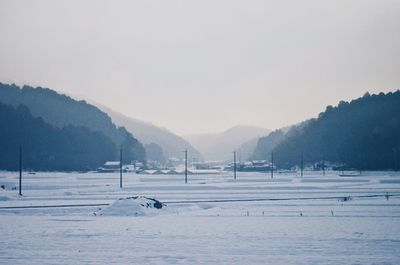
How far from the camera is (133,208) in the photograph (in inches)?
1177

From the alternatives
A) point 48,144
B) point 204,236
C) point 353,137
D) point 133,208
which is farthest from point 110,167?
point 204,236

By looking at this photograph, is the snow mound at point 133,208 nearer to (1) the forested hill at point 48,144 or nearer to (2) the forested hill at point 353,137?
(2) the forested hill at point 353,137

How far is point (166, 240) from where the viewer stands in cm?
1867

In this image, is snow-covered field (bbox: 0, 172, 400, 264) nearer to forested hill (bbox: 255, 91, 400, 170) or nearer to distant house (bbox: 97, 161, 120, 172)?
forested hill (bbox: 255, 91, 400, 170)

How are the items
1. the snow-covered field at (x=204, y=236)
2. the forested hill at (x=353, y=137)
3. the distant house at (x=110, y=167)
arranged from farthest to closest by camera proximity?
the distant house at (x=110, y=167), the forested hill at (x=353, y=137), the snow-covered field at (x=204, y=236)

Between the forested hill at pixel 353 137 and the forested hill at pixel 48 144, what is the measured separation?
70373 millimetres

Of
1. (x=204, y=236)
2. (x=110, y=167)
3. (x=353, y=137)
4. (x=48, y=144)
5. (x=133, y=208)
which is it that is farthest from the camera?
(x=48, y=144)

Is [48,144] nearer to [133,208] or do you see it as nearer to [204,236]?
[133,208]

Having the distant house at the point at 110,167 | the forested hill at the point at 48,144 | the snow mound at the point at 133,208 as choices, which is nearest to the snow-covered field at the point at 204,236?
the snow mound at the point at 133,208

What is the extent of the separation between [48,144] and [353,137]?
4328 inches

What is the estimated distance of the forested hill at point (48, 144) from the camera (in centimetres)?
15652

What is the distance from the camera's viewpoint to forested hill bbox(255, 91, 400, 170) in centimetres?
13625

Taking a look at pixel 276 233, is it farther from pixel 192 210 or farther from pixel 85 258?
pixel 192 210

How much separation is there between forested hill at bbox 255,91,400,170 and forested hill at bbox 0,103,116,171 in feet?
231
